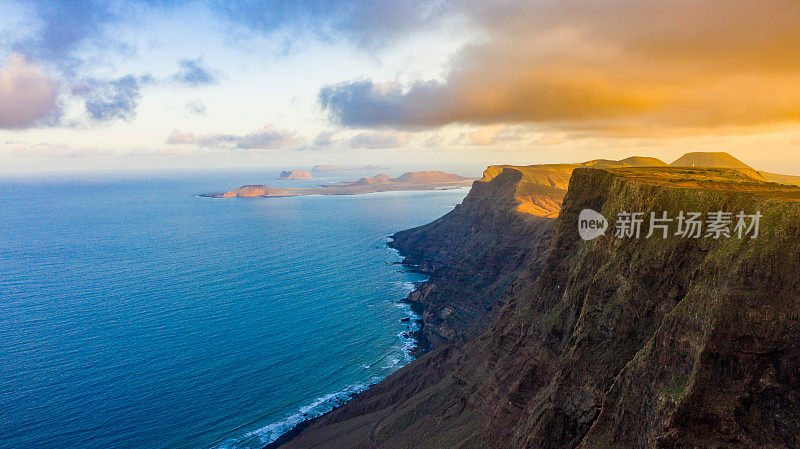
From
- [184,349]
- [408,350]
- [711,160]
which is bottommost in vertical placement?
[408,350]

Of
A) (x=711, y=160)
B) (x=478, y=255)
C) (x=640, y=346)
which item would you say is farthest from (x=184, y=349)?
(x=711, y=160)

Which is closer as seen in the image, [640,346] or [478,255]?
[640,346]

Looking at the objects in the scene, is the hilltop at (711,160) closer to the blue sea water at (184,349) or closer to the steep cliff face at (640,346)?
the blue sea water at (184,349)

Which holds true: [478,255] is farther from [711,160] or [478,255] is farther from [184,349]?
[711,160]

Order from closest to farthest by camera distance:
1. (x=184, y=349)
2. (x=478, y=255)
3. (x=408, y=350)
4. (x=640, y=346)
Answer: (x=640, y=346) → (x=184, y=349) → (x=408, y=350) → (x=478, y=255)

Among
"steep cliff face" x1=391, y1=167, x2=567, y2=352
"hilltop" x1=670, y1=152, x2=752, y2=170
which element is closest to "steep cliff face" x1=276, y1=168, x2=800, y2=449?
"steep cliff face" x1=391, y1=167, x2=567, y2=352

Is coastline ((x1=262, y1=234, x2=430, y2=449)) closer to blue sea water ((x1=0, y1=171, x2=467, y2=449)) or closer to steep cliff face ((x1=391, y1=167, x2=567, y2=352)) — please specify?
steep cliff face ((x1=391, y1=167, x2=567, y2=352))

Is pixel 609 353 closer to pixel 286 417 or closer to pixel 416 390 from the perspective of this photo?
pixel 416 390

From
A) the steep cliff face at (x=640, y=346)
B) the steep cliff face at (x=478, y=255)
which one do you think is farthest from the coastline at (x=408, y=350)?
the steep cliff face at (x=640, y=346)

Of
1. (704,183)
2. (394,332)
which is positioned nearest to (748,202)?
(704,183)
